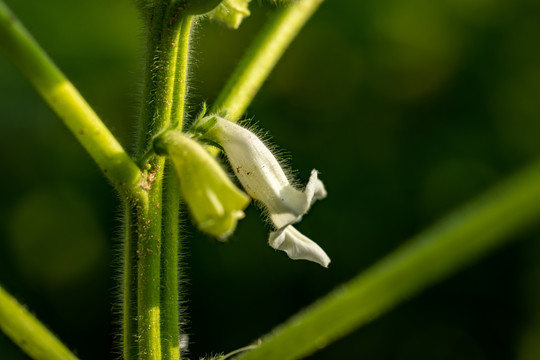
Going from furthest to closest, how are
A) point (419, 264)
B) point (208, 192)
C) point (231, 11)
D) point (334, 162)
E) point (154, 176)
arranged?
point (334, 162) < point (231, 11) < point (154, 176) < point (208, 192) < point (419, 264)

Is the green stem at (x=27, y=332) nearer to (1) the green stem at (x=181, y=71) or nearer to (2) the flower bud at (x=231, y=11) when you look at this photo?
(1) the green stem at (x=181, y=71)

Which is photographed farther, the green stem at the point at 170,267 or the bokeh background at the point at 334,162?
the bokeh background at the point at 334,162

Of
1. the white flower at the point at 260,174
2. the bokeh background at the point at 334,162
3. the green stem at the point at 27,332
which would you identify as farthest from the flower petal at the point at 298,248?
→ the bokeh background at the point at 334,162

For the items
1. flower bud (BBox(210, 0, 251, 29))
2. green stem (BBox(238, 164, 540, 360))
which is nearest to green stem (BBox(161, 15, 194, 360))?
flower bud (BBox(210, 0, 251, 29))

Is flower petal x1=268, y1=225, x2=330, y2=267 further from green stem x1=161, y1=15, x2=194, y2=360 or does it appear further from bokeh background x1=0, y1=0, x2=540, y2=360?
bokeh background x1=0, y1=0, x2=540, y2=360

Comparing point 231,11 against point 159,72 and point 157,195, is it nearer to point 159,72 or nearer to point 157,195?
point 159,72

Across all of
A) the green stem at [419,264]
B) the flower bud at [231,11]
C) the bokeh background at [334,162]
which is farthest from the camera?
the bokeh background at [334,162]

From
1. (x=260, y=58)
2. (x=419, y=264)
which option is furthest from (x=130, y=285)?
(x=419, y=264)
